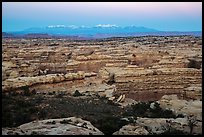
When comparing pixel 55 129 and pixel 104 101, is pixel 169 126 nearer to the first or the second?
pixel 55 129

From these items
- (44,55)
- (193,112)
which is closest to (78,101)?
(193,112)

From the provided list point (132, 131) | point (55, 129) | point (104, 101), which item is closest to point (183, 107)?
point (104, 101)

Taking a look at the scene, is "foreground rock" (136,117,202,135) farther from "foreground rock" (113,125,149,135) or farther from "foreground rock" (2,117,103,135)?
"foreground rock" (2,117,103,135)

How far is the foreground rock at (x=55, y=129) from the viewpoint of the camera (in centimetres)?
820

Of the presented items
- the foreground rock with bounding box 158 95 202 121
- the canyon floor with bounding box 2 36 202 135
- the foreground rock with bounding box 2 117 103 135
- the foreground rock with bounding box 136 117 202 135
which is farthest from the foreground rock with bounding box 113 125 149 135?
the foreground rock with bounding box 158 95 202 121

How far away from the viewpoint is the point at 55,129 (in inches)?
333

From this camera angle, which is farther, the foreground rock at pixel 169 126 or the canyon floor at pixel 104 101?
the foreground rock at pixel 169 126

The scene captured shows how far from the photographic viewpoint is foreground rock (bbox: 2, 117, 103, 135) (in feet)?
26.9

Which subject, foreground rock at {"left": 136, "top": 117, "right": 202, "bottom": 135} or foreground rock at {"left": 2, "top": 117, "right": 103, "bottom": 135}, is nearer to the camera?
foreground rock at {"left": 2, "top": 117, "right": 103, "bottom": 135}

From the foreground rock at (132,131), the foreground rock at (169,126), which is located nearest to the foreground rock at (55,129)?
the foreground rock at (132,131)

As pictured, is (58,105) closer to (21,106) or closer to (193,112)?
(21,106)

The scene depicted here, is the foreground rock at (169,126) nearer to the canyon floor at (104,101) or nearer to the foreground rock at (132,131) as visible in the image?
the canyon floor at (104,101)

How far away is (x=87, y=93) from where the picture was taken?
1636 centimetres

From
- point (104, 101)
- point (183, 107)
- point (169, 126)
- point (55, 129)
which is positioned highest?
point (55, 129)
